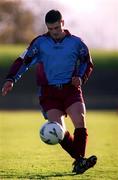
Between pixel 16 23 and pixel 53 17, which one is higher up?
pixel 53 17

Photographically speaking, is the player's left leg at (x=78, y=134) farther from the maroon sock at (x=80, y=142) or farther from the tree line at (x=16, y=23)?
the tree line at (x=16, y=23)

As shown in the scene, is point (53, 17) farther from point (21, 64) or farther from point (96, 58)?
point (96, 58)

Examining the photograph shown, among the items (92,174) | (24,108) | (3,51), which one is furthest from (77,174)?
(3,51)

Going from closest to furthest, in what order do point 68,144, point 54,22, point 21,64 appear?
point 54,22, point 68,144, point 21,64

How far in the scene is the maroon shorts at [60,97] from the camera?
32.5ft

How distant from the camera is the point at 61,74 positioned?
32.7 feet

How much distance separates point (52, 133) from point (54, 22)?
1334 millimetres

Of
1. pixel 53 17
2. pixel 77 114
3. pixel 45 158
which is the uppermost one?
pixel 53 17

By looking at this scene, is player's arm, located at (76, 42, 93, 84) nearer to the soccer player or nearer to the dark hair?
A: the soccer player

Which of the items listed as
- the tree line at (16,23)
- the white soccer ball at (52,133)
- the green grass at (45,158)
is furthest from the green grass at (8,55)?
the white soccer ball at (52,133)

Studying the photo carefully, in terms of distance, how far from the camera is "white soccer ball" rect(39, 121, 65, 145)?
9.50 metres

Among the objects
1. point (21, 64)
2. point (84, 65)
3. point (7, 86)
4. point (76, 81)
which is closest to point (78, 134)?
point (76, 81)

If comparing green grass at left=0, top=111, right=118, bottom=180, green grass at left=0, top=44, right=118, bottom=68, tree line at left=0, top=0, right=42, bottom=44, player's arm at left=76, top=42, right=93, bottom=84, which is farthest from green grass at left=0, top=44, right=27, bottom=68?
player's arm at left=76, top=42, right=93, bottom=84

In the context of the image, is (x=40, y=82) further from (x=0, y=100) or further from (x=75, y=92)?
(x=0, y=100)
